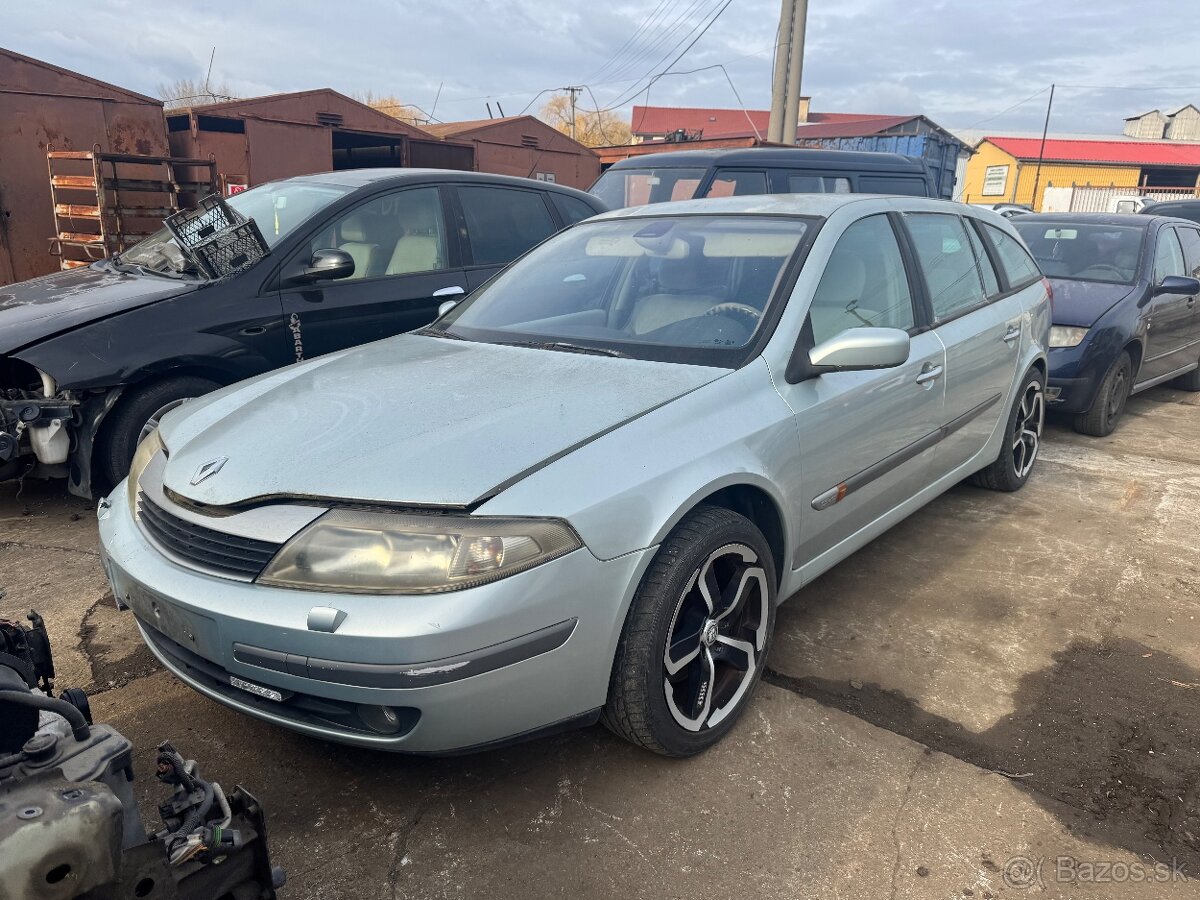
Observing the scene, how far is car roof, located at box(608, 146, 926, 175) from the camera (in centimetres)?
761

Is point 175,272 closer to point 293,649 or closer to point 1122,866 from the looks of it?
point 293,649

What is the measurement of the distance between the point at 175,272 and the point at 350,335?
0.91 meters

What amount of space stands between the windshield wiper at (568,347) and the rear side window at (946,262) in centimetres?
154

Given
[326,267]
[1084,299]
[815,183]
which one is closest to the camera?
[326,267]

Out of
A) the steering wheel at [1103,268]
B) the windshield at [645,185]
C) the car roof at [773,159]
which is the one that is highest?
the car roof at [773,159]

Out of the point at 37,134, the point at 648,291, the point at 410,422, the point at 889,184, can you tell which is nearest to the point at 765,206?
the point at 648,291

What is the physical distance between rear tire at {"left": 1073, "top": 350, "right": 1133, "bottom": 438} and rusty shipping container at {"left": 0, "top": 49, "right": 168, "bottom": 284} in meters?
10.6

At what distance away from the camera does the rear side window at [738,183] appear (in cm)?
754

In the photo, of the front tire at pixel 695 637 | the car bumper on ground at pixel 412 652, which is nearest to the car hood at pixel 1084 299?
the front tire at pixel 695 637

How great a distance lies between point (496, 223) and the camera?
514cm

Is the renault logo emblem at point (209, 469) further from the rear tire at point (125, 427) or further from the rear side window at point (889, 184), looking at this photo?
the rear side window at point (889, 184)

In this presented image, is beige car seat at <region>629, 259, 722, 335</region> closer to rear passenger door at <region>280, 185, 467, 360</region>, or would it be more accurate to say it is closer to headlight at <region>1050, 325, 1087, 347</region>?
rear passenger door at <region>280, 185, 467, 360</region>

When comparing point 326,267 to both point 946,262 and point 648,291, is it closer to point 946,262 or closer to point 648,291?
point 648,291

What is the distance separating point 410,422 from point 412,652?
0.68m
